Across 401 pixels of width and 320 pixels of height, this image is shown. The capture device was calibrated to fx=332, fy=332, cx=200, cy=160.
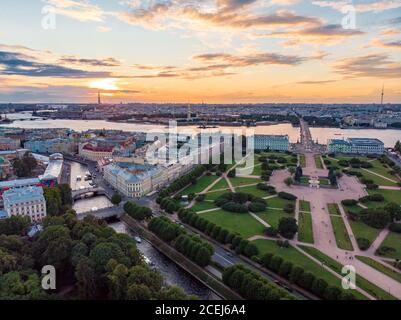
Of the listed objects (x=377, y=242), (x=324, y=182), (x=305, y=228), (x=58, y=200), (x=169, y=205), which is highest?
(x=58, y=200)

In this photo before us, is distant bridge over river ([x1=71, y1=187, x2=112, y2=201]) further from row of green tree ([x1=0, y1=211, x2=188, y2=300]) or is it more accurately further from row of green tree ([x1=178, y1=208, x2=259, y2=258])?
row of green tree ([x1=0, y1=211, x2=188, y2=300])

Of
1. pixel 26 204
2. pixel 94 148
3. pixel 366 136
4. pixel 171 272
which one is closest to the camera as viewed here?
pixel 171 272

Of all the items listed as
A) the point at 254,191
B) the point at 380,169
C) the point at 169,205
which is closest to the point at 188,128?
the point at 380,169

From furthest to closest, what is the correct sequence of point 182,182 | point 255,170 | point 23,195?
point 255,170 → point 182,182 → point 23,195

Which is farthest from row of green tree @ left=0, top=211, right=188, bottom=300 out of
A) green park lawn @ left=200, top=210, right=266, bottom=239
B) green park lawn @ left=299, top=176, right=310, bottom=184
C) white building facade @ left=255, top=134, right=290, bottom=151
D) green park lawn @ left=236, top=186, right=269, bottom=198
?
white building facade @ left=255, top=134, right=290, bottom=151

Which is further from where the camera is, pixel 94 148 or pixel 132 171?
pixel 94 148

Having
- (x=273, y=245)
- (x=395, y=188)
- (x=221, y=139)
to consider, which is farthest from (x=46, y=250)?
(x=221, y=139)

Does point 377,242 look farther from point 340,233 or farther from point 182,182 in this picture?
point 182,182

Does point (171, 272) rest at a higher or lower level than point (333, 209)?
lower
